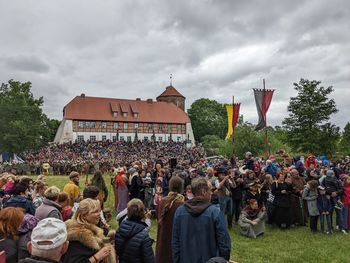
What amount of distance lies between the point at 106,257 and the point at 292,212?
8216 mm

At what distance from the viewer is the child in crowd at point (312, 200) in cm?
948

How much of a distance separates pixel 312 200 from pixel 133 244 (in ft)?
23.6

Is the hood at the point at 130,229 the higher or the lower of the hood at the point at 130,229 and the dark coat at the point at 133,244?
the higher

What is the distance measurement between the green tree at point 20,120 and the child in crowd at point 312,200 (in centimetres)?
4093

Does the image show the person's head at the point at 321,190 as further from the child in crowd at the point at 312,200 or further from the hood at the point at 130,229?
the hood at the point at 130,229

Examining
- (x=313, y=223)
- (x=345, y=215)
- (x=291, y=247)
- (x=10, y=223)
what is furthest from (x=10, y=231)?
(x=345, y=215)

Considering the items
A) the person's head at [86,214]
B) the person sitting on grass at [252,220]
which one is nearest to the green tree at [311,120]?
the person sitting on grass at [252,220]

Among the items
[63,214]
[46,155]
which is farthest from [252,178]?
[46,155]

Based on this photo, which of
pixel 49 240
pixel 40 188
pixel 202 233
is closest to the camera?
pixel 49 240

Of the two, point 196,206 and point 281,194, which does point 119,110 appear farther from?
point 196,206

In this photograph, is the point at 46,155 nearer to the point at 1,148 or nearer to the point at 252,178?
the point at 1,148

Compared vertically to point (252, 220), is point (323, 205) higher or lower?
higher

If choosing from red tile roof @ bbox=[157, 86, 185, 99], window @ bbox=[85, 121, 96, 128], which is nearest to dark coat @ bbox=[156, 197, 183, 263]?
window @ bbox=[85, 121, 96, 128]

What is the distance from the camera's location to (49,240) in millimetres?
2418
